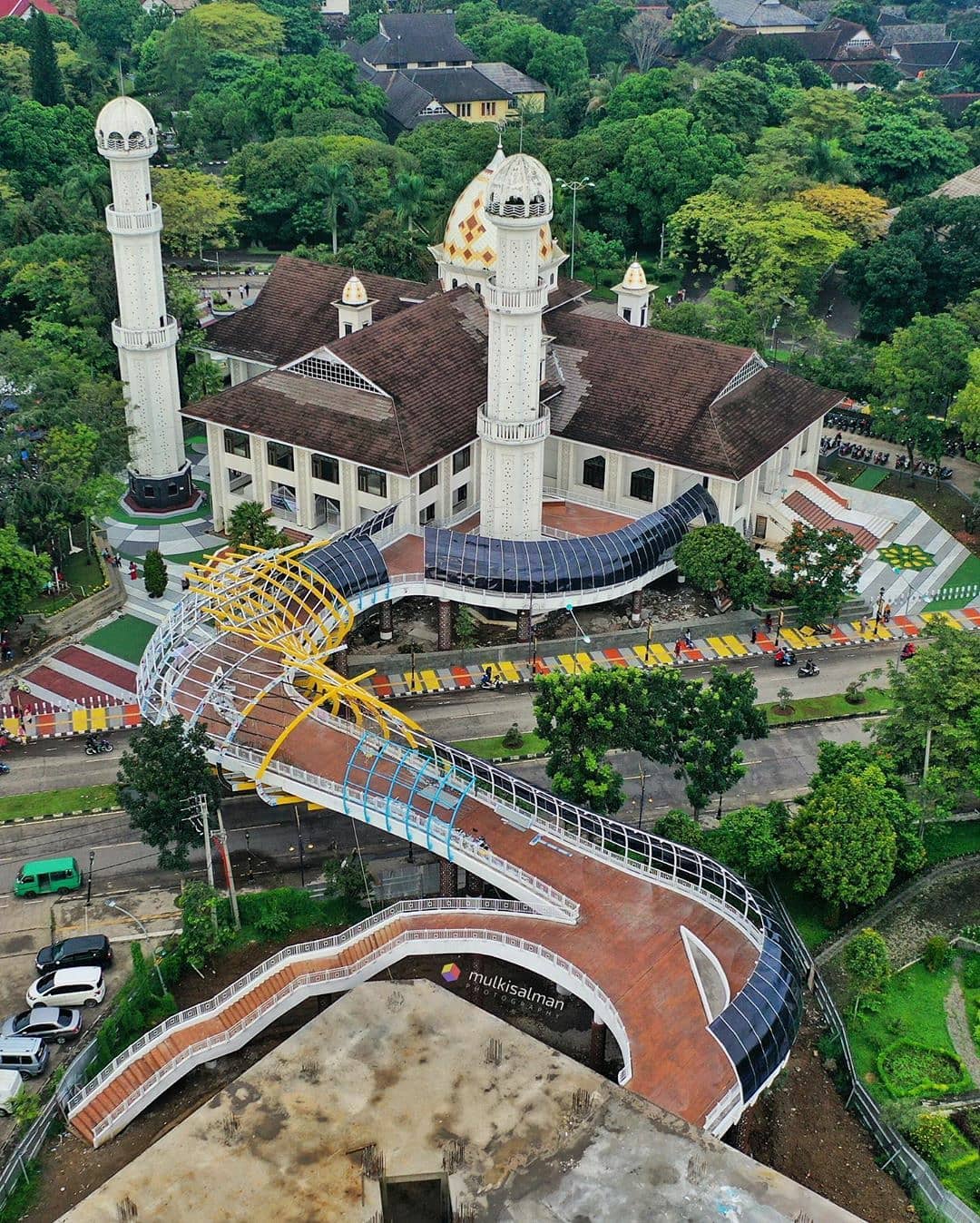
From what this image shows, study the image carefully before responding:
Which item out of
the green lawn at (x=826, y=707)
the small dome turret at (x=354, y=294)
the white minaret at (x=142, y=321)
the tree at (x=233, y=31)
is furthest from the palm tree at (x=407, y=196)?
the green lawn at (x=826, y=707)

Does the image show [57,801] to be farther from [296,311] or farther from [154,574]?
[296,311]

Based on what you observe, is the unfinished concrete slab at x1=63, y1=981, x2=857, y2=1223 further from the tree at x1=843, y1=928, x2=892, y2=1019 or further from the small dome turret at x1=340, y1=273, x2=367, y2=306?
the small dome turret at x1=340, y1=273, x2=367, y2=306

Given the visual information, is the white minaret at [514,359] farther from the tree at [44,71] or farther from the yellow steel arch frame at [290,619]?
the tree at [44,71]

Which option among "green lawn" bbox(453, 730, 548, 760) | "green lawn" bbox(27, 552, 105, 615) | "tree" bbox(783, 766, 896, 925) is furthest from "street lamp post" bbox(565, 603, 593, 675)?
Answer: "green lawn" bbox(27, 552, 105, 615)

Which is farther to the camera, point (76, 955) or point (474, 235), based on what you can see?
point (474, 235)

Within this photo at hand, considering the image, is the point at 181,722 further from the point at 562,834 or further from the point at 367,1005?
the point at 367,1005

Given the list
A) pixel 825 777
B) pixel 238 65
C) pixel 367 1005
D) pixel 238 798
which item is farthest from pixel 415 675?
pixel 238 65

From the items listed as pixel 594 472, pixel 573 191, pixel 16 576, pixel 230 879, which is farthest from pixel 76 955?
pixel 573 191
